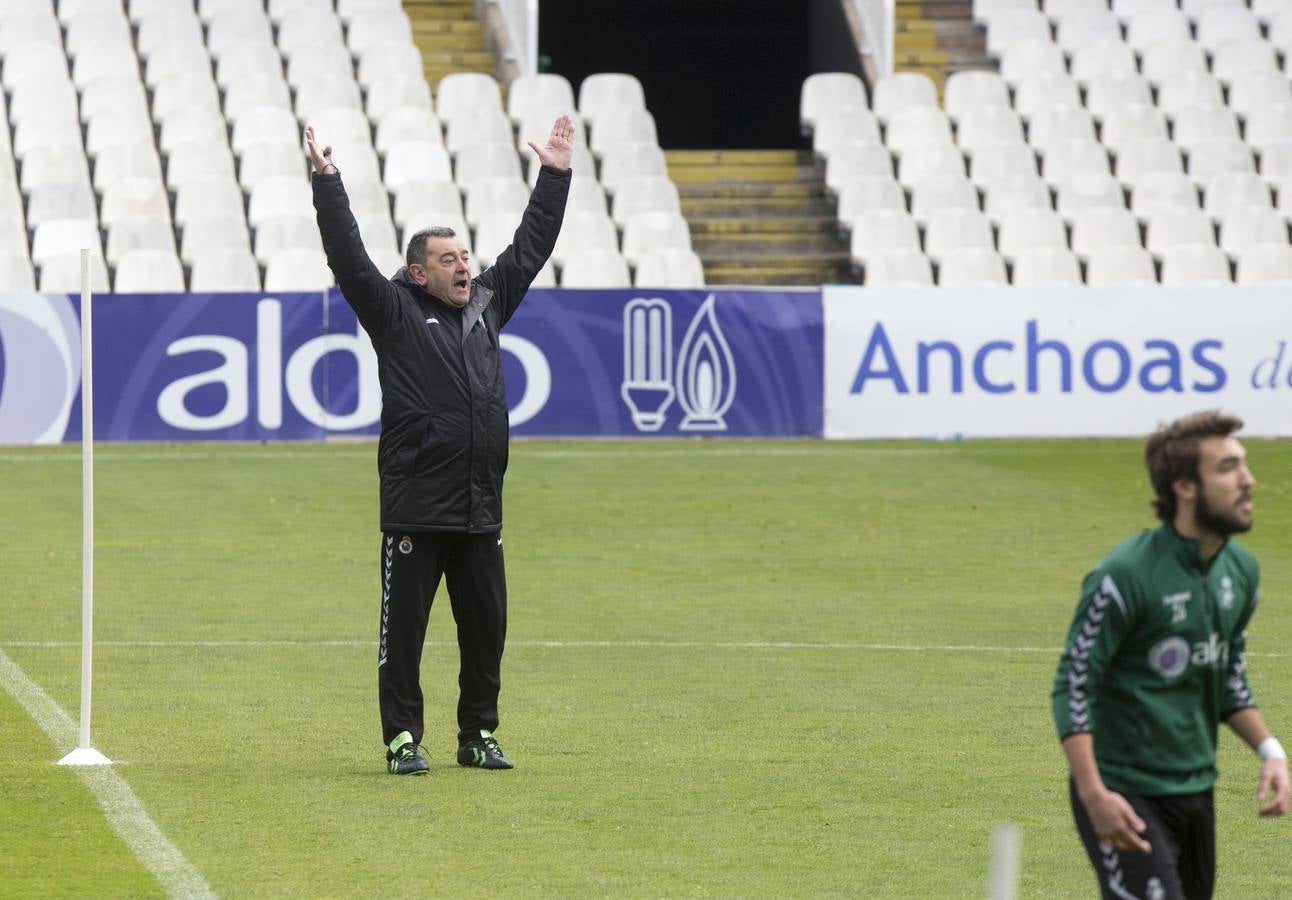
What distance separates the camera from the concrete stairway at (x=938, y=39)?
29250mm

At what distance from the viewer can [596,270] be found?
933 inches

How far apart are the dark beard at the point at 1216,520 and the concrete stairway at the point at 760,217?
20.8 m

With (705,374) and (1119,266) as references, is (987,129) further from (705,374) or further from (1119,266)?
(705,374)

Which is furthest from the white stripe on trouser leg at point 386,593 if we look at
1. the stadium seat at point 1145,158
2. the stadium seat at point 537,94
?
the stadium seat at point 1145,158

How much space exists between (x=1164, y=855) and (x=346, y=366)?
17.2 meters

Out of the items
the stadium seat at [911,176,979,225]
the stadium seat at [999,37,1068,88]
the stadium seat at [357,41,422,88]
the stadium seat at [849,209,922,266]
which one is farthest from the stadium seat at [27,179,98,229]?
the stadium seat at [999,37,1068,88]

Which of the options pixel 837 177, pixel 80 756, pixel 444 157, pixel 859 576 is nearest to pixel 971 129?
pixel 837 177

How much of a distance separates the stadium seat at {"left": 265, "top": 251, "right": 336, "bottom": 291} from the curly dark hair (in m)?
18.6

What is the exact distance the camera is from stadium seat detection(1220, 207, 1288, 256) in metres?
25.5

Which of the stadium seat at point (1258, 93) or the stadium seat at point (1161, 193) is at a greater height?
the stadium seat at point (1258, 93)

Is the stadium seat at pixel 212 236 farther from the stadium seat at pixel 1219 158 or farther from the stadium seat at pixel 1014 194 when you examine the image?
the stadium seat at pixel 1219 158

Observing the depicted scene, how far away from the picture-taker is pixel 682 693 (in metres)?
10.1

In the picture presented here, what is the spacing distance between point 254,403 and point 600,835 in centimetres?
1463

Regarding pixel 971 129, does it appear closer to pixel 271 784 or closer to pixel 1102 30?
pixel 1102 30
